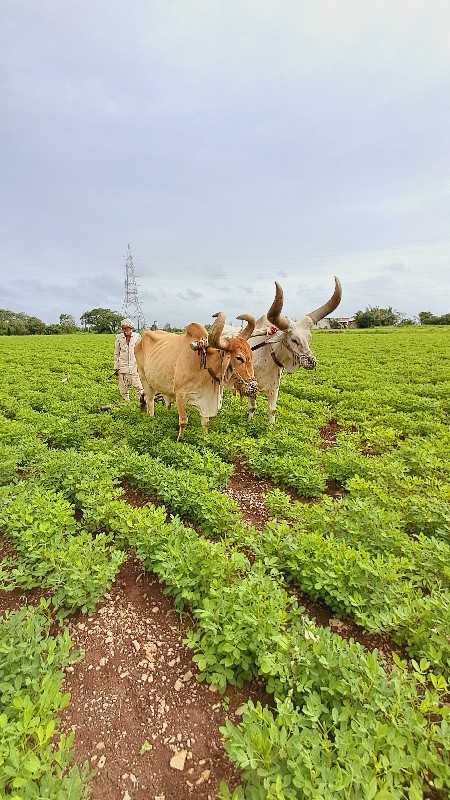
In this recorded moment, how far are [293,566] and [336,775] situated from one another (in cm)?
161

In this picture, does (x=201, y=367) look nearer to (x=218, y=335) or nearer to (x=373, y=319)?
(x=218, y=335)

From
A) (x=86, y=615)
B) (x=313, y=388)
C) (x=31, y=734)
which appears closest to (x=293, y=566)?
(x=86, y=615)

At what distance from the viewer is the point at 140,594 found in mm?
3812

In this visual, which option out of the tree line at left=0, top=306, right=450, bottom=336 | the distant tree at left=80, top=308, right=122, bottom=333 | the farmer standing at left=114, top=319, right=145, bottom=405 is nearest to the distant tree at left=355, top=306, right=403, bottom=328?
the tree line at left=0, top=306, right=450, bottom=336

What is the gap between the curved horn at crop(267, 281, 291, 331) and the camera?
263 inches

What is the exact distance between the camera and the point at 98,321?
93.3m

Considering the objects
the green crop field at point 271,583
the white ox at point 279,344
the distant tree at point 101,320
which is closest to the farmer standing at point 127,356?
the green crop field at point 271,583

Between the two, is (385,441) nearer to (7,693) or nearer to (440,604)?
(440,604)

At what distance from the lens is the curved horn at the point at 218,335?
628 centimetres

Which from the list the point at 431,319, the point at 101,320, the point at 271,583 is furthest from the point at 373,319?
the point at 271,583

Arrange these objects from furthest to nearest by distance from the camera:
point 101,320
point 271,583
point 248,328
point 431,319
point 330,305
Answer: point 101,320 < point 431,319 < point 330,305 < point 248,328 < point 271,583

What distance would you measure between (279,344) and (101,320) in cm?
9126

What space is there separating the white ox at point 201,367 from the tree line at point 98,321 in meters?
59.3

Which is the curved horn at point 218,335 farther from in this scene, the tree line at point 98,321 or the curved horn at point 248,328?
the tree line at point 98,321
